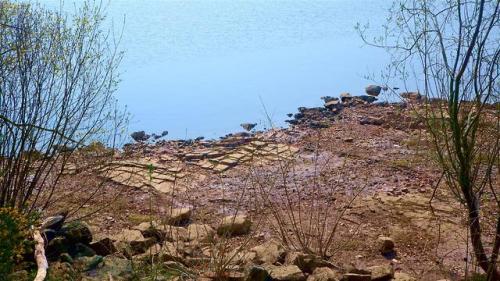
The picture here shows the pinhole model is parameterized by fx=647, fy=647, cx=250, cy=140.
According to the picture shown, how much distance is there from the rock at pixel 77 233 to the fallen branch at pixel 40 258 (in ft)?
1.66

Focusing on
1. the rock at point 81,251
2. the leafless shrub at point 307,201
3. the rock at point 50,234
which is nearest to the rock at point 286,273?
the leafless shrub at point 307,201

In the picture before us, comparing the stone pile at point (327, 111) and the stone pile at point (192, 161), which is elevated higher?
the stone pile at point (327, 111)

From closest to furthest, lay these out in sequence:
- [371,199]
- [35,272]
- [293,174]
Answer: [35,272] < [371,199] < [293,174]

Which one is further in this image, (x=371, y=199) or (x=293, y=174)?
(x=293, y=174)

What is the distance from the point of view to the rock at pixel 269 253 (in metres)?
6.27

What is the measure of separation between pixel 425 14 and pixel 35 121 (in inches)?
158

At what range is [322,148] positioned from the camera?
11.0 meters

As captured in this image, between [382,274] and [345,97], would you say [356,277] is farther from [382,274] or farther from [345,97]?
[345,97]

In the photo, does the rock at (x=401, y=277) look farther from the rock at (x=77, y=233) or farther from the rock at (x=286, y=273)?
the rock at (x=77, y=233)

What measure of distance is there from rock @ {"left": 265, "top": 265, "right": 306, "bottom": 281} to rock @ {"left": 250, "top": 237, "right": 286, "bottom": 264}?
0.50 m

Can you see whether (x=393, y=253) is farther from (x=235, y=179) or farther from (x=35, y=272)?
(x=35, y=272)

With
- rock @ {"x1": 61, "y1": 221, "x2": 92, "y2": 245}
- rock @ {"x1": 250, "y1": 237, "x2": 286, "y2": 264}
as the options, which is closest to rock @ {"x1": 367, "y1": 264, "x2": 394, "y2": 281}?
rock @ {"x1": 250, "y1": 237, "x2": 286, "y2": 264}

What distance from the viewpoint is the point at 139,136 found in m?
12.9

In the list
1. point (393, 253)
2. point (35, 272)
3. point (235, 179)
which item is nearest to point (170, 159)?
point (235, 179)
